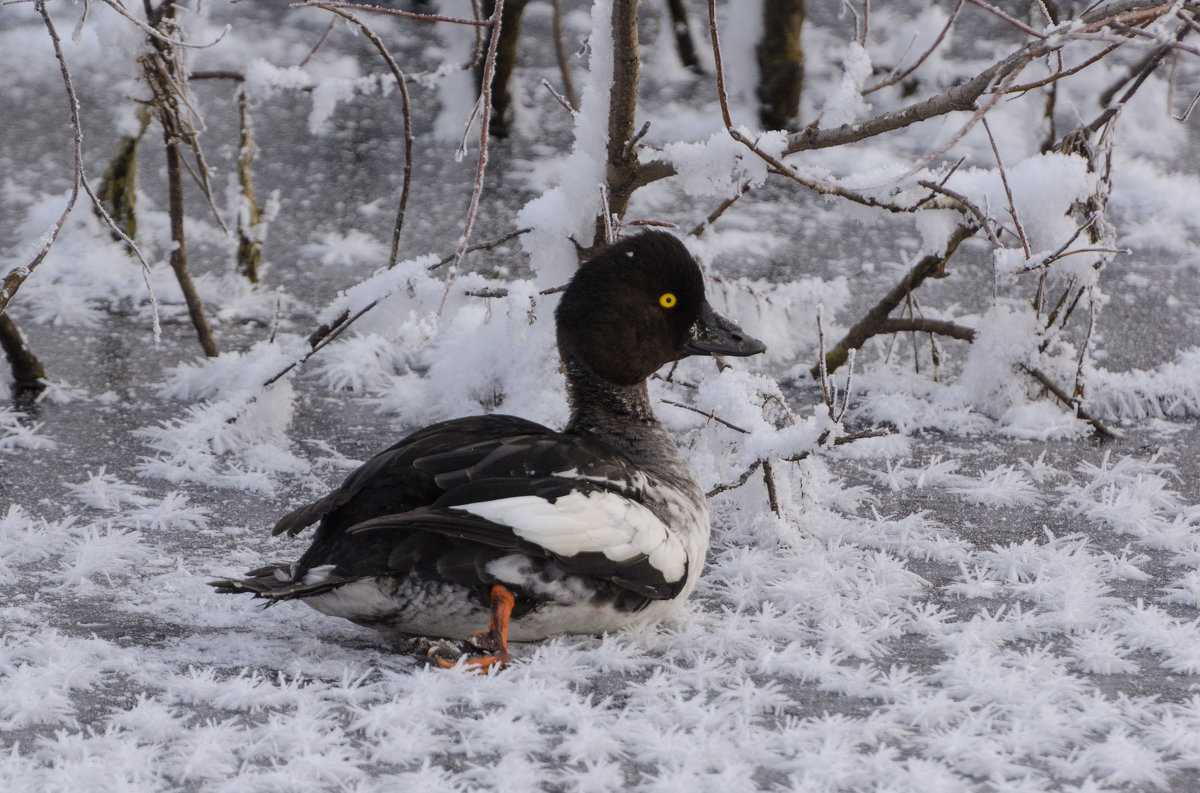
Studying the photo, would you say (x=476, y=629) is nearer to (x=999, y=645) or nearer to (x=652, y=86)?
(x=999, y=645)

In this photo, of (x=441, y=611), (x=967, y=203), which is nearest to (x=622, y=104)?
(x=967, y=203)

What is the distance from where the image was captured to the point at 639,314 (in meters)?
3.48

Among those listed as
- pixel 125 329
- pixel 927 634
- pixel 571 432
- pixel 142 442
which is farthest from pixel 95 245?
pixel 927 634

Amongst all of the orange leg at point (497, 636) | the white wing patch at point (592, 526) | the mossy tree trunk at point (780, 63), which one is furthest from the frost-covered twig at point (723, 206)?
the mossy tree trunk at point (780, 63)

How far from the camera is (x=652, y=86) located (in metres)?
8.11

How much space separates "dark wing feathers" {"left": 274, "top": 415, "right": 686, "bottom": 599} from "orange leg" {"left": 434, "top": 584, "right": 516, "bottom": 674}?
1.8 inches

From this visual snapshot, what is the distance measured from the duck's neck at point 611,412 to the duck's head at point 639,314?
27 millimetres

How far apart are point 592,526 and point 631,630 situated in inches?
13.0

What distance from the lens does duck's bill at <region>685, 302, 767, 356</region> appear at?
3.58 metres

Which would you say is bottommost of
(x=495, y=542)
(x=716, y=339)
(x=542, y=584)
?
(x=542, y=584)

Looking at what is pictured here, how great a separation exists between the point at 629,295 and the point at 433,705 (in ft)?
4.09

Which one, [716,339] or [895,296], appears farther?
[895,296]

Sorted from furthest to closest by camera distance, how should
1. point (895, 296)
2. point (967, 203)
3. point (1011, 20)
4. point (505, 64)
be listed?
point (505, 64) < point (895, 296) < point (967, 203) < point (1011, 20)

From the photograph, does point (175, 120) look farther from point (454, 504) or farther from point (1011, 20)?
point (1011, 20)
